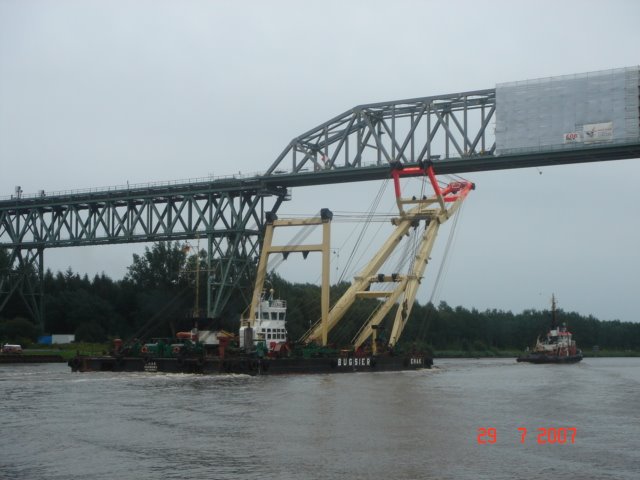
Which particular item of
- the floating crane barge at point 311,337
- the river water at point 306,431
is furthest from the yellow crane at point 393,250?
the river water at point 306,431

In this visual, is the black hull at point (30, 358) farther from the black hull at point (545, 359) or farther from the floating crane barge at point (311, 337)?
the black hull at point (545, 359)

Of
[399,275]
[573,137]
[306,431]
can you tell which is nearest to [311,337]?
[399,275]

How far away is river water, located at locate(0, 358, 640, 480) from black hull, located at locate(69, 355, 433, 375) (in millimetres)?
7127

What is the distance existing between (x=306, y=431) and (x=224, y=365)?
2868 cm

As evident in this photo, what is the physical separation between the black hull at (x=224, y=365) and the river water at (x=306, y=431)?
713cm

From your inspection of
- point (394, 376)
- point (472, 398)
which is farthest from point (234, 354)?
point (472, 398)

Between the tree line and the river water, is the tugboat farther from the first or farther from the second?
the river water

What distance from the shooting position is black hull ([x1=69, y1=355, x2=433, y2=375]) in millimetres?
61031

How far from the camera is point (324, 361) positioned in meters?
67.1

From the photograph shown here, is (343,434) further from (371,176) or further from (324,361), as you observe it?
(371,176)

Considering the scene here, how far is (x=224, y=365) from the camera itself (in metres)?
61.2

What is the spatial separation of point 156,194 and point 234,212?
8343 millimetres

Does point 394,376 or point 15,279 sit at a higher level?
point 15,279
